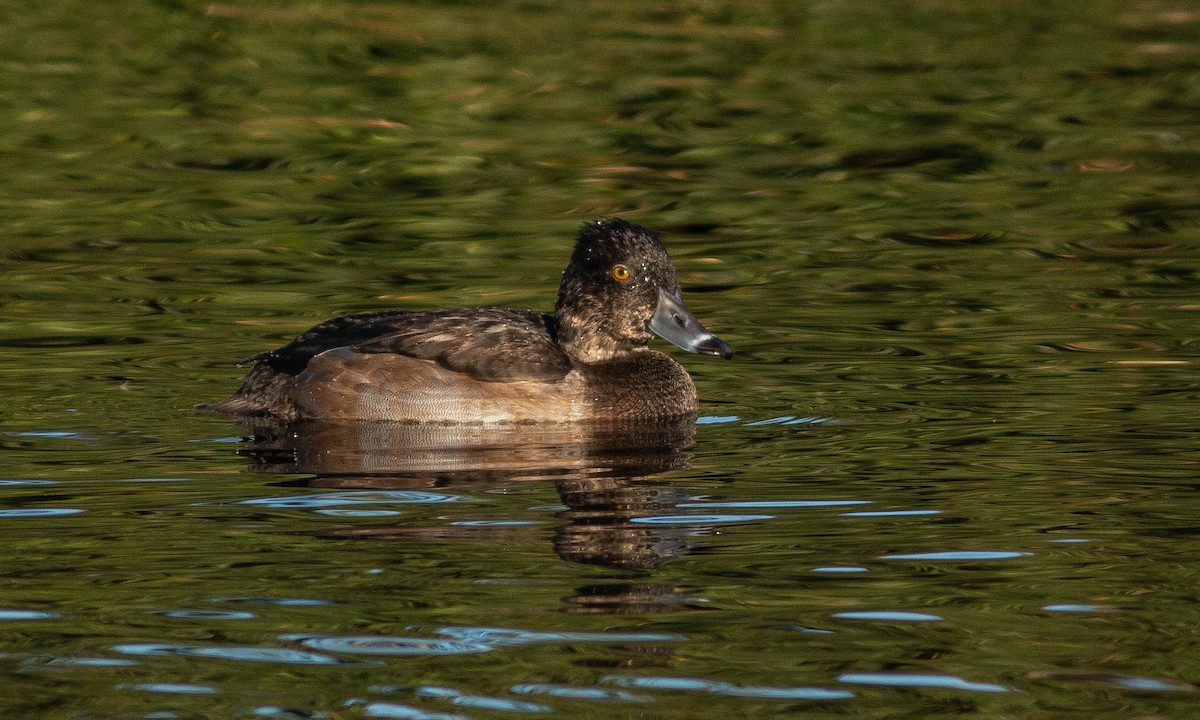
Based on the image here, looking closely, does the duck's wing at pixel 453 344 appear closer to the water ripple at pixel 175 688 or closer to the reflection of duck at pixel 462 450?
the reflection of duck at pixel 462 450

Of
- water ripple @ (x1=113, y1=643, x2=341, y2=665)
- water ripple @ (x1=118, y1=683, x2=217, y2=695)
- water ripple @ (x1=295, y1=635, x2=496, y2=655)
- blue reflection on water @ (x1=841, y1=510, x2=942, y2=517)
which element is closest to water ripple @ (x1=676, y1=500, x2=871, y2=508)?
blue reflection on water @ (x1=841, y1=510, x2=942, y2=517)

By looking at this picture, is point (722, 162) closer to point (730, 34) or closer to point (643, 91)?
point (643, 91)

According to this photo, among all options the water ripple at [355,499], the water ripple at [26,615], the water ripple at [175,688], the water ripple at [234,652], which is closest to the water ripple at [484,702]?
the water ripple at [234,652]

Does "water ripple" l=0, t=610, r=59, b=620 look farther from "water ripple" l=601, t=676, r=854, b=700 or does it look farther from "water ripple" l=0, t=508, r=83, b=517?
"water ripple" l=601, t=676, r=854, b=700

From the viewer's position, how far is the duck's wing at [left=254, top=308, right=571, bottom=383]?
32.1ft

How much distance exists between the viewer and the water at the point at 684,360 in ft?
19.6

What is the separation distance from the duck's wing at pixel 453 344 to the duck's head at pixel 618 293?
0.27m

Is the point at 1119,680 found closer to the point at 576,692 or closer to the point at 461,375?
the point at 576,692

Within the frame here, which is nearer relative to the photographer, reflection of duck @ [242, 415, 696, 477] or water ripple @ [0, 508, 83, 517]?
water ripple @ [0, 508, 83, 517]

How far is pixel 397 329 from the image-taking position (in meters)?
9.91

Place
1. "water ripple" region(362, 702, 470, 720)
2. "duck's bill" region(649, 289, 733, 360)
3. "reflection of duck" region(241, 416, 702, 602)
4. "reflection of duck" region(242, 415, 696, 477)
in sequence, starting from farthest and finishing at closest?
1. "duck's bill" region(649, 289, 733, 360)
2. "reflection of duck" region(242, 415, 696, 477)
3. "reflection of duck" region(241, 416, 702, 602)
4. "water ripple" region(362, 702, 470, 720)

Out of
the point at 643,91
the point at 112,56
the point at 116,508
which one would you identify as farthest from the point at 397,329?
the point at 112,56

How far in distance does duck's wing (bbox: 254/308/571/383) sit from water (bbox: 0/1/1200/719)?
0.39 m

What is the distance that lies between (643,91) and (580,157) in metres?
2.38
